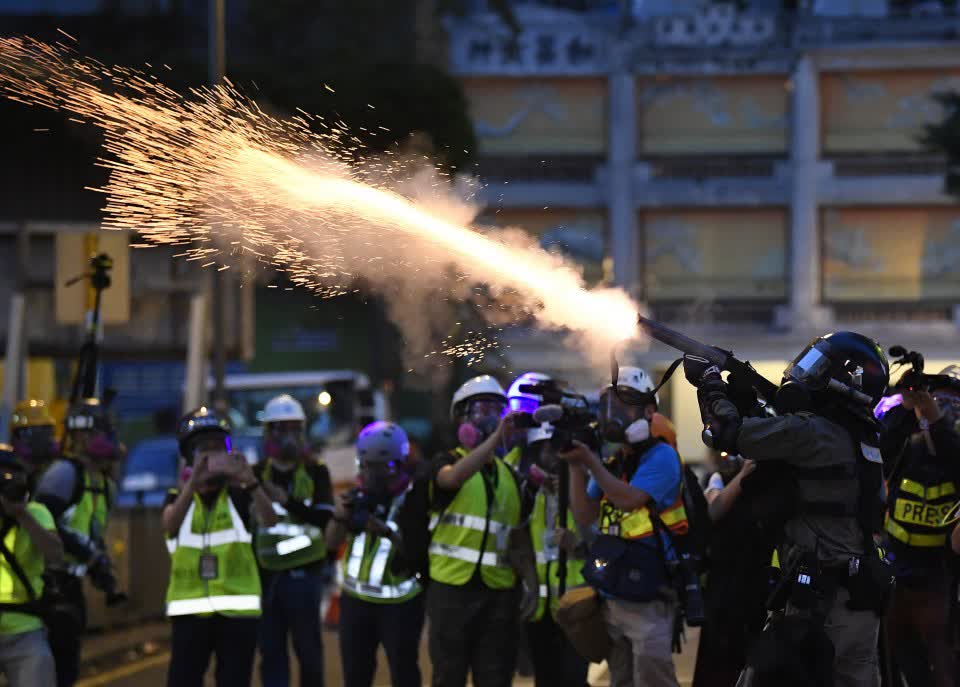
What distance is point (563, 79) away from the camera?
3403 centimetres

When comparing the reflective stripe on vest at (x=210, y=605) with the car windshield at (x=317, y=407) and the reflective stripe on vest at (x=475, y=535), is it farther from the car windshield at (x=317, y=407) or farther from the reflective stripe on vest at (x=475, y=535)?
the car windshield at (x=317, y=407)

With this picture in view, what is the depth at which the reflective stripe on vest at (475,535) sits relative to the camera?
8359 mm

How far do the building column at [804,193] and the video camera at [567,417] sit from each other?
26.6 metres

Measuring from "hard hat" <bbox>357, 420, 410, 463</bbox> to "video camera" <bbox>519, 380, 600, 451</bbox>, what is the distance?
4.67 ft

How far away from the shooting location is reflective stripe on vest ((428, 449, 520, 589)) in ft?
27.4

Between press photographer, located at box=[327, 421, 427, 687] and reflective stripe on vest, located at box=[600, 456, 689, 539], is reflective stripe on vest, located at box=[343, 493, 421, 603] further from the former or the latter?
reflective stripe on vest, located at box=[600, 456, 689, 539]

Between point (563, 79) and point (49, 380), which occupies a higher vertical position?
point (563, 79)

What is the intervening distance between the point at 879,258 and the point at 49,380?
1893 cm

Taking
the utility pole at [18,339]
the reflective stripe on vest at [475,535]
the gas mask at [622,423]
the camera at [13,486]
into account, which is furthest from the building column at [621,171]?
the camera at [13,486]

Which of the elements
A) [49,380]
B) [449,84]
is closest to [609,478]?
[49,380]

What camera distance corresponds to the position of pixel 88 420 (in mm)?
10070

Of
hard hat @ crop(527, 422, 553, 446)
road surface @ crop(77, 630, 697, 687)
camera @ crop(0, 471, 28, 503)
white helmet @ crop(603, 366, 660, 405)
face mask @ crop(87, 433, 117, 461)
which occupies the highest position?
white helmet @ crop(603, 366, 660, 405)

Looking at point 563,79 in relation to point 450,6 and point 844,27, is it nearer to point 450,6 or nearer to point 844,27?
point 450,6

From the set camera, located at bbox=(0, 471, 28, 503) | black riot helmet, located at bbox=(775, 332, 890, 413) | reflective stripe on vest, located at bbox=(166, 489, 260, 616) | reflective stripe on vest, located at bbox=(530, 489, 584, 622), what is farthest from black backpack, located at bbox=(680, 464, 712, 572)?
camera, located at bbox=(0, 471, 28, 503)
